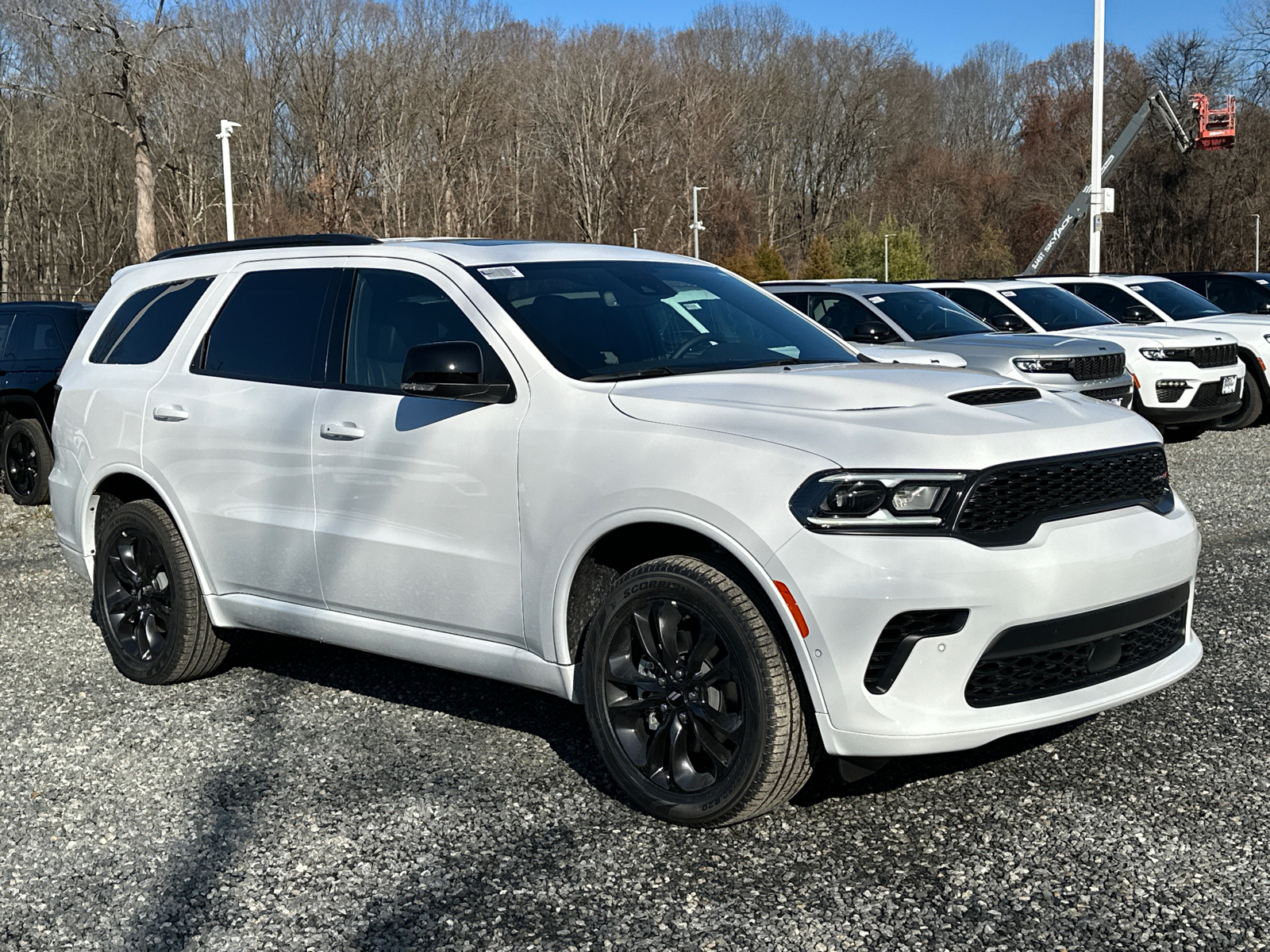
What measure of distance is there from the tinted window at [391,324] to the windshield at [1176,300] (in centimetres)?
1339

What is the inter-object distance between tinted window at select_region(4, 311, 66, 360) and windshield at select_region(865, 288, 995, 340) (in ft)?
25.4

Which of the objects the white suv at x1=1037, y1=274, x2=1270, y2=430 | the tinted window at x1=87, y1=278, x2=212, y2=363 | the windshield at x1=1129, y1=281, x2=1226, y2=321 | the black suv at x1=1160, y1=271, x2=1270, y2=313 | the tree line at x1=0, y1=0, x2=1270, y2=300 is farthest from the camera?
the tree line at x1=0, y1=0, x2=1270, y2=300

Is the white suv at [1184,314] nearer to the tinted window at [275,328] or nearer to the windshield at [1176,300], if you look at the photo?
the windshield at [1176,300]

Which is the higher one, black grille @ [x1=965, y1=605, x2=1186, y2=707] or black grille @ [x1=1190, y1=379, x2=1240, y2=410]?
black grille @ [x1=1190, y1=379, x2=1240, y2=410]

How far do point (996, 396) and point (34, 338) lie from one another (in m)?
10.6

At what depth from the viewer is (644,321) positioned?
4875 mm

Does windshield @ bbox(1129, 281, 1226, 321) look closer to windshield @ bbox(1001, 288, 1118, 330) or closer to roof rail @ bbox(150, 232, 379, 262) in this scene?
windshield @ bbox(1001, 288, 1118, 330)

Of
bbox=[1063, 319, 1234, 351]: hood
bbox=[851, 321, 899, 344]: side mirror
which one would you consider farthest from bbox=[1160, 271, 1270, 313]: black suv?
bbox=[851, 321, 899, 344]: side mirror

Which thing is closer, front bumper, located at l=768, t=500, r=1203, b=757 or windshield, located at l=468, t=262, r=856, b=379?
front bumper, located at l=768, t=500, r=1203, b=757

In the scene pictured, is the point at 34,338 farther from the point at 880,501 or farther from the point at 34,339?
the point at 880,501

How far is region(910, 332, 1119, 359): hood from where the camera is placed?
1178 centimetres

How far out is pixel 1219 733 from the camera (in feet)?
15.5

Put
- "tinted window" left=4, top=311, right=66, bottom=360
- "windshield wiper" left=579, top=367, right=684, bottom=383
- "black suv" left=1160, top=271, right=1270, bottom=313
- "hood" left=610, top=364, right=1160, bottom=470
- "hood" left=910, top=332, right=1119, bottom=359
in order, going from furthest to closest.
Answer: "black suv" left=1160, top=271, right=1270, bottom=313 → "tinted window" left=4, top=311, right=66, bottom=360 → "hood" left=910, top=332, right=1119, bottom=359 → "windshield wiper" left=579, top=367, right=684, bottom=383 → "hood" left=610, top=364, right=1160, bottom=470

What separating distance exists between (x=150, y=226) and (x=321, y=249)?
89.1ft
